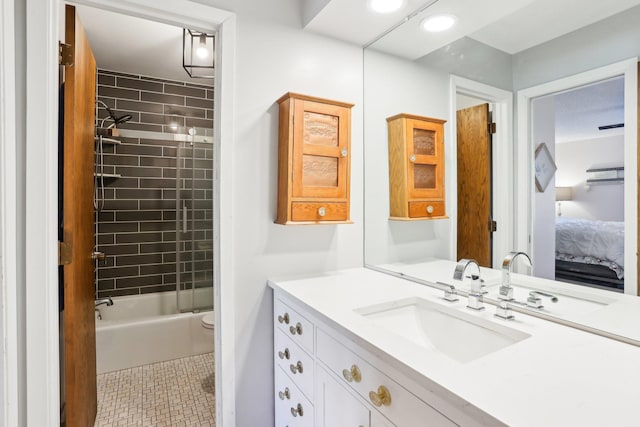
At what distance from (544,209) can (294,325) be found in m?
1.04

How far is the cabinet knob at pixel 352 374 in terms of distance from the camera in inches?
37.9

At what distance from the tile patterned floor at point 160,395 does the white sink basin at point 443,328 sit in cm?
134

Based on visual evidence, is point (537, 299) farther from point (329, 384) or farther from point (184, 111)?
point (184, 111)

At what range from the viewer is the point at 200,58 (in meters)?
2.62

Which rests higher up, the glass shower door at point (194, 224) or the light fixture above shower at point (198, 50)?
the light fixture above shower at point (198, 50)

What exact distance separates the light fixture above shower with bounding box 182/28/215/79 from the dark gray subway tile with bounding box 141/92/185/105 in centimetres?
35

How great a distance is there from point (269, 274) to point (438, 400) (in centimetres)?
106

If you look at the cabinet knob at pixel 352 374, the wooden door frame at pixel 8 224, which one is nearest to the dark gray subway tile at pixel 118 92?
the wooden door frame at pixel 8 224

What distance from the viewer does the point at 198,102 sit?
3.19m

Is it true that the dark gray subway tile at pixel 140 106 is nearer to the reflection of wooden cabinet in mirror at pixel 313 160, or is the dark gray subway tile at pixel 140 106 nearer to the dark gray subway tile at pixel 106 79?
the dark gray subway tile at pixel 106 79

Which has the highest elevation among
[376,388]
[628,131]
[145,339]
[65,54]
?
[65,54]

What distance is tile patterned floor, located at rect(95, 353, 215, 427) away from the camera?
1.90 meters

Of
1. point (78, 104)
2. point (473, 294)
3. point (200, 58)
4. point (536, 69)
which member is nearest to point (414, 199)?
point (473, 294)

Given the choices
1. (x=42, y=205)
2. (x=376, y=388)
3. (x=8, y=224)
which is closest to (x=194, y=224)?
(x=42, y=205)
